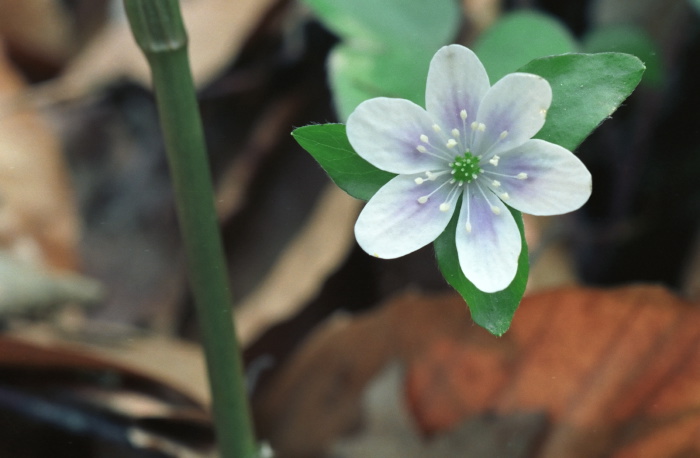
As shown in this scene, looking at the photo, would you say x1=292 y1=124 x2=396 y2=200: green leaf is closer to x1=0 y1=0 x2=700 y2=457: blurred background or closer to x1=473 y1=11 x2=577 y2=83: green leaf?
x1=0 y1=0 x2=700 y2=457: blurred background

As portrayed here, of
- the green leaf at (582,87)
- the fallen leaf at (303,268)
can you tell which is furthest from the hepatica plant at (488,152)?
the fallen leaf at (303,268)

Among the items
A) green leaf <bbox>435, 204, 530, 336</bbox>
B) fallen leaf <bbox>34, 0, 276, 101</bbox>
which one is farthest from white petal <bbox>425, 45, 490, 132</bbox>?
fallen leaf <bbox>34, 0, 276, 101</bbox>

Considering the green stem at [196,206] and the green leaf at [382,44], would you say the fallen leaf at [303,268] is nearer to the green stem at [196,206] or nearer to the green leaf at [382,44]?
the green leaf at [382,44]

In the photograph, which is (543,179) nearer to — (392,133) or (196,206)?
(392,133)

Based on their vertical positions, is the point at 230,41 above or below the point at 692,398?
above

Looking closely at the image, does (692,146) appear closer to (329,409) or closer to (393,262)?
(393,262)

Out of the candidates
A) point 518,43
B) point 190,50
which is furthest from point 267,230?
point 518,43

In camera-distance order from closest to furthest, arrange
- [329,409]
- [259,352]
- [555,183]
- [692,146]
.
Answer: [555,183] < [329,409] < [259,352] < [692,146]

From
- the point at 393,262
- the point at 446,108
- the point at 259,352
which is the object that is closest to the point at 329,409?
the point at 259,352

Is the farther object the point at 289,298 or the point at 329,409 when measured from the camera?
the point at 289,298
